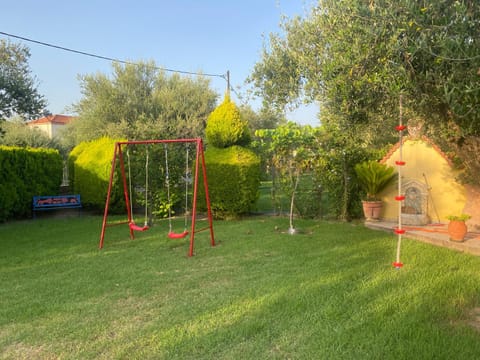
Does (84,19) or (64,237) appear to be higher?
(84,19)

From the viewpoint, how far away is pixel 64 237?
7.07 m

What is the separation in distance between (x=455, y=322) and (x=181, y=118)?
17.6 metres

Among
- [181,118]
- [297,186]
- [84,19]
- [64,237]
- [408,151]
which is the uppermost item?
[84,19]

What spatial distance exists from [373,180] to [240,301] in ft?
17.6

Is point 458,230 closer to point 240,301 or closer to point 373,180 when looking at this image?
point 373,180

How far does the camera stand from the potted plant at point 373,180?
783 centimetres

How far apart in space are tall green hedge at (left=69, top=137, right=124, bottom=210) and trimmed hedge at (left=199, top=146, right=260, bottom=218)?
2.95 m

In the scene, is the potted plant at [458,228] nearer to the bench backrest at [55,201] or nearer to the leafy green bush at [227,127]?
the leafy green bush at [227,127]

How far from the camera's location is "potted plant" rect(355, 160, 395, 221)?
308 inches

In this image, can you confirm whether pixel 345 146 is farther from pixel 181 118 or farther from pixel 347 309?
pixel 181 118

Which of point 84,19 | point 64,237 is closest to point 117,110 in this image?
point 84,19

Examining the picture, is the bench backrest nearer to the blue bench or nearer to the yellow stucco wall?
the blue bench

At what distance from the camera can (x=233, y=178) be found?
345 inches

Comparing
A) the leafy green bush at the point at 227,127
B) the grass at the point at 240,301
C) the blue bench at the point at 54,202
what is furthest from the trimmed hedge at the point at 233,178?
the blue bench at the point at 54,202
